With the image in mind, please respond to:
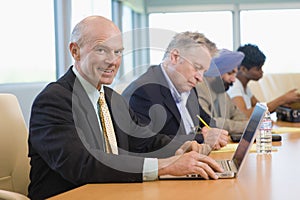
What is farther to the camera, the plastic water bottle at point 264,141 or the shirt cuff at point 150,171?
the plastic water bottle at point 264,141

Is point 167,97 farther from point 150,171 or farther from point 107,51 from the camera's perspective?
point 150,171

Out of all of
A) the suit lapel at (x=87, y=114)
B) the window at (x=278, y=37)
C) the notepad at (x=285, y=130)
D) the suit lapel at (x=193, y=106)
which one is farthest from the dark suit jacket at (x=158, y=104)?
the window at (x=278, y=37)

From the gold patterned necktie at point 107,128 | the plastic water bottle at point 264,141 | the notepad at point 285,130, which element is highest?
the gold patterned necktie at point 107,128

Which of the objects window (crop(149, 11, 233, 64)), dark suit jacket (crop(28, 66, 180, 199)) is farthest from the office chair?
window (crop(149, 11, 233, 64))

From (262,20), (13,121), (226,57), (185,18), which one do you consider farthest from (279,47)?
(13,121)

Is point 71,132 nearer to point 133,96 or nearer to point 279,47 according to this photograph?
point 133,96

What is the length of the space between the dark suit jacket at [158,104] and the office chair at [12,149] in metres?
0.49

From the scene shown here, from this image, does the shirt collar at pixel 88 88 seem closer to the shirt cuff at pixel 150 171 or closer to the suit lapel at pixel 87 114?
the suit lapel at pixel 87 114

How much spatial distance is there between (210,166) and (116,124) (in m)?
0.47

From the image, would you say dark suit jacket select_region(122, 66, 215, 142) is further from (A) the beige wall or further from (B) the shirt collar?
(A) the beige wall

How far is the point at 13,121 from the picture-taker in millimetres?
2057

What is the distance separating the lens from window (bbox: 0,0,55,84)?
3551mm

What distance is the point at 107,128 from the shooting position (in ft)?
6.13

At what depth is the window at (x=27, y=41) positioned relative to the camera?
3551 mm
